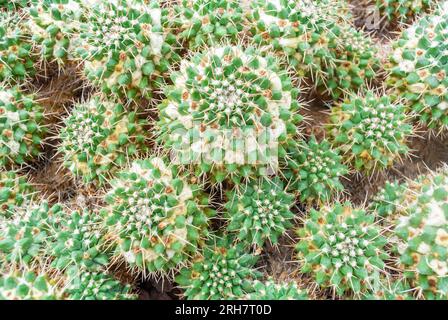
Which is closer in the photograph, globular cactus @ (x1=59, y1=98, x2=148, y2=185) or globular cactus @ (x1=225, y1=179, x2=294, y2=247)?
globular cactus @ (x1=225, y1=179, x2=294, y2=247)

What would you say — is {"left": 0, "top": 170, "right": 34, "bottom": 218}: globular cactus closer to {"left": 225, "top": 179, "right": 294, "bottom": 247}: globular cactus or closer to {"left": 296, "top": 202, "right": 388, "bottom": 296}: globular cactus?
{"left": 225, "top": 179, "right": 294, "bottom": 247}: globular cactus

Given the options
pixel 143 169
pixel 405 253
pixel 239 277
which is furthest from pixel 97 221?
pixel 405 253

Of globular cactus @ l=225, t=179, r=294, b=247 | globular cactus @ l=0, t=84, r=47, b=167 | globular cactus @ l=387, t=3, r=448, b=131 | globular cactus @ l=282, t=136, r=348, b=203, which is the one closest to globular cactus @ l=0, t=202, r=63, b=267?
globular cactus @ l=0, t=84, r=47, b=167

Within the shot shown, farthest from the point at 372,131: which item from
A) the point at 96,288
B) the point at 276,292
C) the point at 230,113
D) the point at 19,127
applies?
the point at 19,127

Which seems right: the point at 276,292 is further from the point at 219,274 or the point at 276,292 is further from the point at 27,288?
the point at 27,288

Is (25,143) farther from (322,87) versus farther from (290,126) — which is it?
(322,87)
